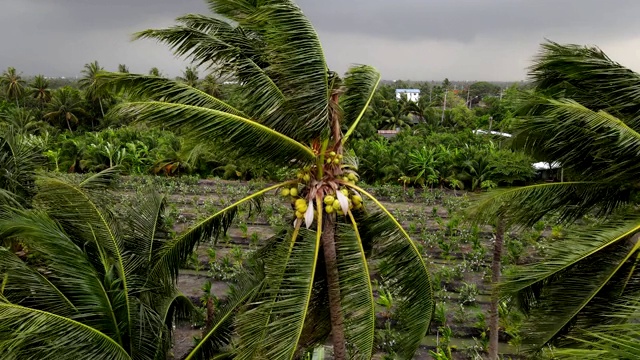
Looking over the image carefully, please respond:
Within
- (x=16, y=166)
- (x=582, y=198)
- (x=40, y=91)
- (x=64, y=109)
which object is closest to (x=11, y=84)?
(x=40, y=91)

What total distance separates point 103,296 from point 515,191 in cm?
424

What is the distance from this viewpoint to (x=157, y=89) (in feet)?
12.6

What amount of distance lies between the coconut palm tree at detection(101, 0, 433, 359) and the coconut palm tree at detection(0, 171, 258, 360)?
2.73ft

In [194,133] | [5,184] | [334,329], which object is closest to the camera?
[194,133]

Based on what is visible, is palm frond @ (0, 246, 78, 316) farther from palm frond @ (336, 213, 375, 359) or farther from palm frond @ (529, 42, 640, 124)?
palm frond @ (529, 42, 640, 124)

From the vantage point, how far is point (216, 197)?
15898 millimetres

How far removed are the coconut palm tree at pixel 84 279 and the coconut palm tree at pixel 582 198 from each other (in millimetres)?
3578

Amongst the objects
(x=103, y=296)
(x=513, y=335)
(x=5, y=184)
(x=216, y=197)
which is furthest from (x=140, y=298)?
(x=216, y=197)

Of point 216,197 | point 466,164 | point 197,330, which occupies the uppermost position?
point 466,164

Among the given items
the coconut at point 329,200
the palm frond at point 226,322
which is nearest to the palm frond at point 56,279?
the palm frond at point 226,322

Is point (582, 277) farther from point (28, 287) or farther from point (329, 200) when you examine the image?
point (28, 287)

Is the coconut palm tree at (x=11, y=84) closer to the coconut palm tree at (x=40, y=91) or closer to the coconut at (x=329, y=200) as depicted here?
the coconut palm tree at (x=40, y=91)

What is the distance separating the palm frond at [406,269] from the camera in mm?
4320

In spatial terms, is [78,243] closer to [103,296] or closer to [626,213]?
[103,296]
